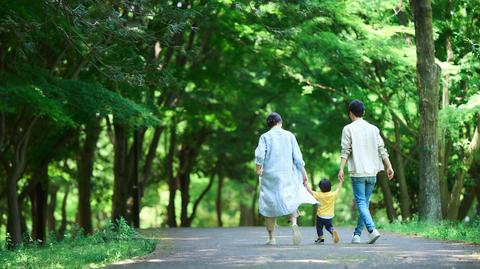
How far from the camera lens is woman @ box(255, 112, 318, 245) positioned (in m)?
11.8

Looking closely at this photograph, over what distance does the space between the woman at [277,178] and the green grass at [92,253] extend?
191 cm

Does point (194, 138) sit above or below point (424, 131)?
above

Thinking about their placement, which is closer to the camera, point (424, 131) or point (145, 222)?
point (424, 131)

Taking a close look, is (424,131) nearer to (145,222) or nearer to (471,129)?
(471,129)

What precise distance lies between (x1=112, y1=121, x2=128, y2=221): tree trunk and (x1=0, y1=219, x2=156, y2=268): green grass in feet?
38.8

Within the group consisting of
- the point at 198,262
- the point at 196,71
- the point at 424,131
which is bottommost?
the point at 198,262

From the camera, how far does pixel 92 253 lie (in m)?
9.43

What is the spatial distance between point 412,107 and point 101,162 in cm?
1731

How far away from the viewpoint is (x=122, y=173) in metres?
25.3

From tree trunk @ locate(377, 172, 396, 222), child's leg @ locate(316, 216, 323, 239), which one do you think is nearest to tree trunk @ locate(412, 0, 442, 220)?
child's leg @ locate(316, 216, 323, 239)

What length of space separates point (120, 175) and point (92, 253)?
1587 cm

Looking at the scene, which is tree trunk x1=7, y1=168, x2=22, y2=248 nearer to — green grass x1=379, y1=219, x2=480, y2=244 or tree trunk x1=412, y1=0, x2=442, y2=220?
green grass x1=379, y1=219, x2=480, y2=244

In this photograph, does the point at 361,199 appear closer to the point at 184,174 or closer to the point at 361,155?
the point at 361,155

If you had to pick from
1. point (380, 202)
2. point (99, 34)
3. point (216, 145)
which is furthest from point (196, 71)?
point (99, 34)
